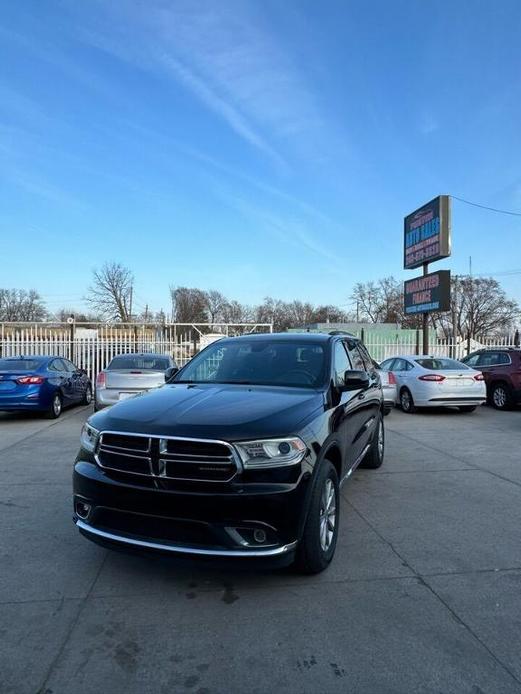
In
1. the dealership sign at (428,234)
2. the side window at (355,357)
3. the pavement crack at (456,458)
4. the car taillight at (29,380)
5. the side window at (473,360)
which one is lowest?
the pavement crack at (456,458)

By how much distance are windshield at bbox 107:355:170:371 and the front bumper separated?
790 centimetres

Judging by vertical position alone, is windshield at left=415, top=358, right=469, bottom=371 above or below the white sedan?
above

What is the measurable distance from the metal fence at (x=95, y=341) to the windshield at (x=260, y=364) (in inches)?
506

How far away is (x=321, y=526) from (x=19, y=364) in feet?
32.1

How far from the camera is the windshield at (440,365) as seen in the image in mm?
12180

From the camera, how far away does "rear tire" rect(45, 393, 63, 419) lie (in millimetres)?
11398

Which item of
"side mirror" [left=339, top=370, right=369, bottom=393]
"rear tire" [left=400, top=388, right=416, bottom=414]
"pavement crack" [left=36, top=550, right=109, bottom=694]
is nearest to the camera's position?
"pavement crack" [left=36, top=550, right=109, bottom=694]

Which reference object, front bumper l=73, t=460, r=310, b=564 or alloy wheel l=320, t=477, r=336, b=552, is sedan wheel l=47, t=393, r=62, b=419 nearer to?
front bumper l=73, t=460, r=310, b=564

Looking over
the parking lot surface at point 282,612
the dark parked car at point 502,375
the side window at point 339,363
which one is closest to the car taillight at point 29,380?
the parking lot surface at point 282,612

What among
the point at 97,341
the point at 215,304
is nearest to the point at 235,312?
the point at 215,304

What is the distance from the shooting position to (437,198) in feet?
57.8

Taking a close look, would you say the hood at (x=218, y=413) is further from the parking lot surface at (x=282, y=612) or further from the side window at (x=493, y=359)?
the side window at (x=493, y=359)

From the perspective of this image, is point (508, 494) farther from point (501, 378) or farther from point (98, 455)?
point (501, 378)

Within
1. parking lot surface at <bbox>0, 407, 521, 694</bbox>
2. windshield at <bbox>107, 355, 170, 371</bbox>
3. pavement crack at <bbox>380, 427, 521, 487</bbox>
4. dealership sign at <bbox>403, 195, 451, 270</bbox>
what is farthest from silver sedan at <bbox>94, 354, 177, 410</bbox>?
dealership sign at <bbox>403, 195, 451, 270</bbox>
